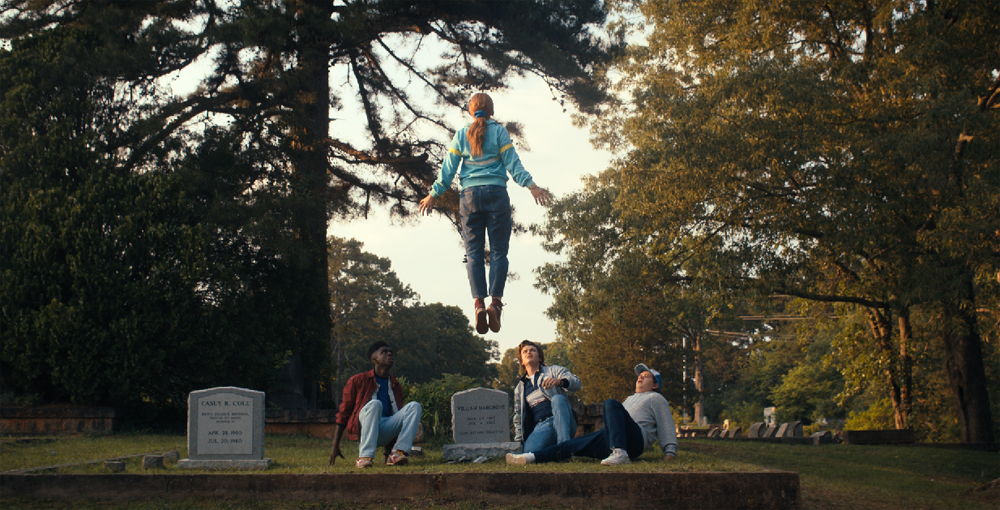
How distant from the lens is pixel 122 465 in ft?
21.7

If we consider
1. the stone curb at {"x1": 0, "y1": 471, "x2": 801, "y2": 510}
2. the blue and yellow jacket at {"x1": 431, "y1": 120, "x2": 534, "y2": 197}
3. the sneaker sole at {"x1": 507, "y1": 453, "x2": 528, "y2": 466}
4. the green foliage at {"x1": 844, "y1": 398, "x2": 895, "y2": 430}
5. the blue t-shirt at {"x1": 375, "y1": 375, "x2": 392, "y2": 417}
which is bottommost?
the green foliage at {"x1": 844, "y1": 398, "x2": 895, "y2": 430}

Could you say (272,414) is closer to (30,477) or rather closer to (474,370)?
(30,477)

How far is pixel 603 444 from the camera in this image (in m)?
6.88

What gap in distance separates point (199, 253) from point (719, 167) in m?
9.12

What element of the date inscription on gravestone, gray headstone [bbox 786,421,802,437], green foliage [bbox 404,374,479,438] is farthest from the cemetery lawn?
gray headstone [bbox 786,421,802,437]

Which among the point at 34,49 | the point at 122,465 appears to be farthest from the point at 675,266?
the point at 34,49

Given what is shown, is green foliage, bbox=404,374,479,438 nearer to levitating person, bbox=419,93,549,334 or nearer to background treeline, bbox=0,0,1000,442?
background treeline, bbox=0,0,1000,442

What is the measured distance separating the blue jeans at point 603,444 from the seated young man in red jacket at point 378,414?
1256 mm

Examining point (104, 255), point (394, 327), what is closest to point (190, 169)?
point (104, 255)

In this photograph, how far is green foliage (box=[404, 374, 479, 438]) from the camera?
40.7 ft

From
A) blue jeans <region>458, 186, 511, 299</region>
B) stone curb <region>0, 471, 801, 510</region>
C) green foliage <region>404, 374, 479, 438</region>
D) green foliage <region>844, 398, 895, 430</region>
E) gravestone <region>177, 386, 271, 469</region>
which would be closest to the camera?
stone curb <region>0, 471, 801, 510</region>

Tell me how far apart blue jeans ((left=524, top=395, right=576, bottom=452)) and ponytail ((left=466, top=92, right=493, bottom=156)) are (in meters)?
2.81

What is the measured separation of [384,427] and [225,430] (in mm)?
1505

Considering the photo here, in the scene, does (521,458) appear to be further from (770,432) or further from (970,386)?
(770,432)
